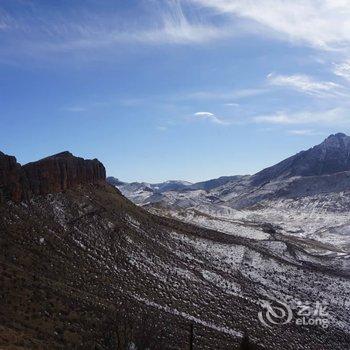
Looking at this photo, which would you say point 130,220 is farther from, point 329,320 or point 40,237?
point 329,320

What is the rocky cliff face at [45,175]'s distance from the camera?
59812mm

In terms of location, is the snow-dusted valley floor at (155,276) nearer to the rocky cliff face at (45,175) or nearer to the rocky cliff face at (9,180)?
the rocky cliff face at (9,180)

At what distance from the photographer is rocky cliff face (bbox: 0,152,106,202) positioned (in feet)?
196

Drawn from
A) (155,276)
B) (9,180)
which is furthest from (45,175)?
(155,276)

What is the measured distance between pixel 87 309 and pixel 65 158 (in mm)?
35719

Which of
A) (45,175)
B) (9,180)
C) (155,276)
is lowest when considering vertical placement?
(155,276)

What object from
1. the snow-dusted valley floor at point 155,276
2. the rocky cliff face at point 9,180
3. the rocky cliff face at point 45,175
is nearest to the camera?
the snow-dusted valley floor at point 155,276

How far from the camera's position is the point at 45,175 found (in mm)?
67938

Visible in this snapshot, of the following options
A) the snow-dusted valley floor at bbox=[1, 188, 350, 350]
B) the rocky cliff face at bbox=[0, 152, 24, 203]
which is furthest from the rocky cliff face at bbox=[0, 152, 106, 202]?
the snow-dusted valley floor at bbox=[1, 188, 350, 350]

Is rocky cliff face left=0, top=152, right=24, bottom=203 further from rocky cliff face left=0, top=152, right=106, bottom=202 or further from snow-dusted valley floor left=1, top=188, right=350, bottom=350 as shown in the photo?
snow-dusted valley floor left=1, top=188, right=350, bottom=350

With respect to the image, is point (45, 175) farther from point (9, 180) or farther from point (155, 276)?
point (155, 276)

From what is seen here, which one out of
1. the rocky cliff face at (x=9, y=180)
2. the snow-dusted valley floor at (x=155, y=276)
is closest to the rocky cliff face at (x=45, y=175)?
the rocky cliff face at (x=9, y=180)

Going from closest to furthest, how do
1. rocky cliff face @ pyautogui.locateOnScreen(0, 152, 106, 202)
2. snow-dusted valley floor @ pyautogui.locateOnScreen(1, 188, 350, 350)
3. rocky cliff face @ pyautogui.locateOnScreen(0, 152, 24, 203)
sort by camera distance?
snow-dusted valley floor @ pyautogui.locateOnScreen(1, 188, 350, 350), rocky cliff face @ pyautogui.locateOnScreen(0, 152, 24, 203), rocky cliff face @ pyautogui.locateOnScreen(0, 152, 106, 202)

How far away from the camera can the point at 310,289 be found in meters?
71.0
